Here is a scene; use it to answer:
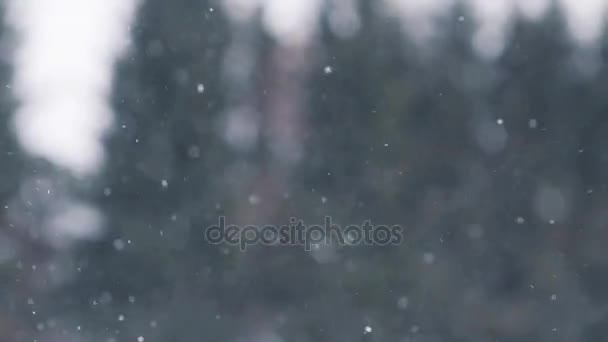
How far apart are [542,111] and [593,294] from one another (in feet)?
9.44

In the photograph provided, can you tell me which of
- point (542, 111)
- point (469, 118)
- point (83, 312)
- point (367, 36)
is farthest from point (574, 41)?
point (83, 312)

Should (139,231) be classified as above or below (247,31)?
below

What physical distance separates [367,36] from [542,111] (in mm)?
2937

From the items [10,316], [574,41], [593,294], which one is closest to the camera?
[10,316]

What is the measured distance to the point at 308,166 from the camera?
1125 cm

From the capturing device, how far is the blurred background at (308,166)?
33.4 ft

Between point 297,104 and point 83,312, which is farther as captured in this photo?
point 297,104

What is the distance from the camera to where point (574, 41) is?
38.0 ft

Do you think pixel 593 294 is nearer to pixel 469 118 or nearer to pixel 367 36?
pixel 469 118

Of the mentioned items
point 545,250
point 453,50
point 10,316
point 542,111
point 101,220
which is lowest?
point 10,316

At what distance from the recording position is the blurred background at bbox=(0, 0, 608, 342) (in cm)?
1017

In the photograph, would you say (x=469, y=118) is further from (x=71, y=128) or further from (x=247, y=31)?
(x=71, y=128)

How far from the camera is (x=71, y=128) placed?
10047 millimetres

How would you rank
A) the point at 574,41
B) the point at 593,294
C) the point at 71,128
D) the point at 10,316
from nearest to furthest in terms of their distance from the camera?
1. the point at 10,316
2. the point at 71,128
3. the point at 593,294
4. the point at 574,41
